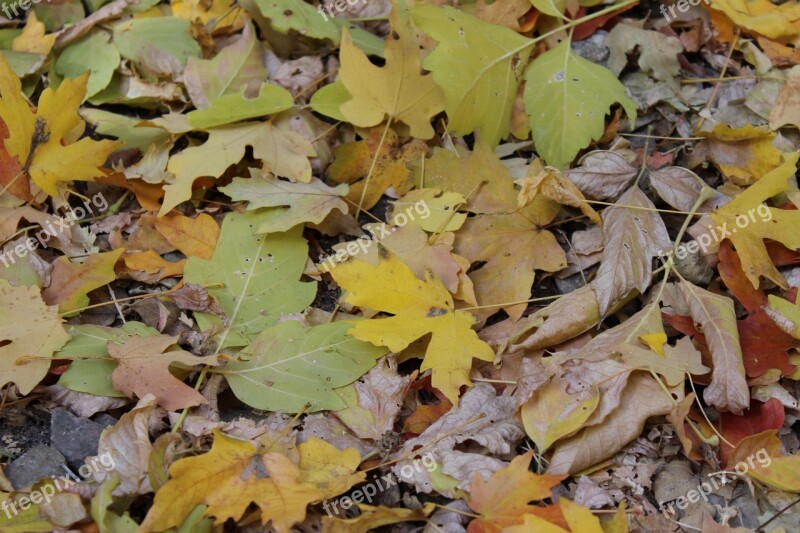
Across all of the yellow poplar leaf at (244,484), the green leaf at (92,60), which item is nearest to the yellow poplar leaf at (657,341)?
the yellow poplar leaf at (244,484)

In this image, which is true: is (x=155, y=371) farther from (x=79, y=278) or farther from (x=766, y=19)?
(x=766, y=19)

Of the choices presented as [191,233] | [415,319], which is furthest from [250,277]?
[415,319]

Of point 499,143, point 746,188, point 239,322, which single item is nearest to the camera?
point 239,322

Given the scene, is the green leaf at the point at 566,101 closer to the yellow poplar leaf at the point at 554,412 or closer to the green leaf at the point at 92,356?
the yellow poplar leaf at the point at 554,412

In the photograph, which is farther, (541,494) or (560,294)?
(560,294)

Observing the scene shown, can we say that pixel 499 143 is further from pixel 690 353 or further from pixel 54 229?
pixel 54 229

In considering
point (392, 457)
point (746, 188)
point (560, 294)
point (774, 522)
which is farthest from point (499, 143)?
point (774, 522)

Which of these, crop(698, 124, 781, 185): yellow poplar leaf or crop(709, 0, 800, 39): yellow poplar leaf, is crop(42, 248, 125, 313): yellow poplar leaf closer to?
crop(698, 124, 781, 185): yellow poplar leaf
